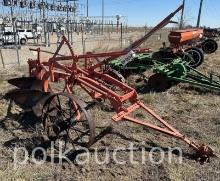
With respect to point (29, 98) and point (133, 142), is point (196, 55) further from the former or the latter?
point (29, 98)

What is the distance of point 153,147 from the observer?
19.2 ft

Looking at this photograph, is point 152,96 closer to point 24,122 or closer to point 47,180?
point 24,122

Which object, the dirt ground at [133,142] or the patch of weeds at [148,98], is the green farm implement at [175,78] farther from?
the patch of weeds at [148,98]

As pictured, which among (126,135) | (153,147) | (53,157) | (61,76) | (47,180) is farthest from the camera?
(61,76)

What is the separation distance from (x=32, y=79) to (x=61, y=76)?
1.32 m

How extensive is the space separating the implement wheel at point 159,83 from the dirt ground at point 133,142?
586 mm

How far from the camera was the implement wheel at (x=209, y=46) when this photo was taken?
1675cm

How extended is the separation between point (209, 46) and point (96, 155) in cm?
1284

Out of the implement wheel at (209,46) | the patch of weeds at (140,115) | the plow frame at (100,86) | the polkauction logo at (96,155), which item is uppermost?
the plow frame at (100,86)

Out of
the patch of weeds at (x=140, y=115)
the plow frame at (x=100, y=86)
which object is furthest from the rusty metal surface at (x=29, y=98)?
the patch of weeds at (x=140, y=115)

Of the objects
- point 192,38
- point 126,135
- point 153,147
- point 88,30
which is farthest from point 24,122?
point 88,30

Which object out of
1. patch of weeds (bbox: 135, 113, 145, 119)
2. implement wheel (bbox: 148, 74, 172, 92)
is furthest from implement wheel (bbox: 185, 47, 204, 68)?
patch of weeds (bbox: 135, 113, 145, 119)

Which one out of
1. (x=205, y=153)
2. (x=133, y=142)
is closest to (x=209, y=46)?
(x=133, y=142)

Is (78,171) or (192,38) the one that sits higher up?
(192,38)
